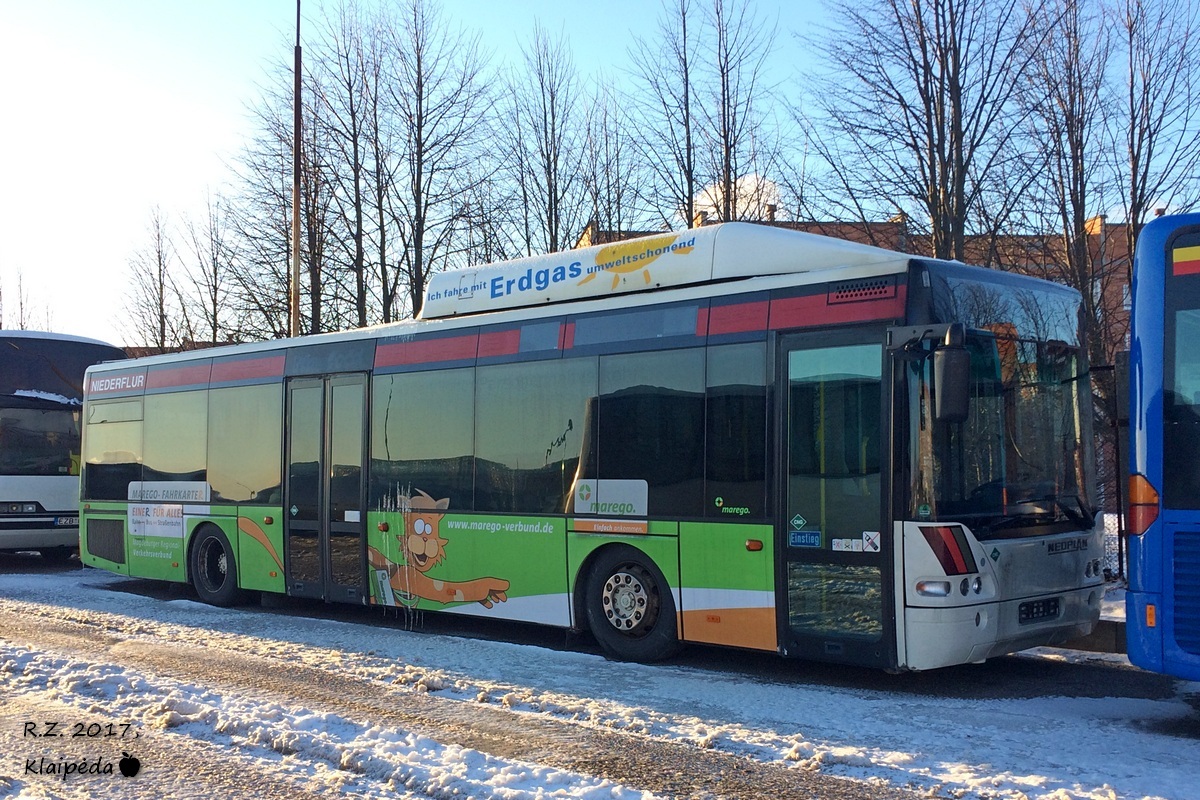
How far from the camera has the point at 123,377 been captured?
16.3 m

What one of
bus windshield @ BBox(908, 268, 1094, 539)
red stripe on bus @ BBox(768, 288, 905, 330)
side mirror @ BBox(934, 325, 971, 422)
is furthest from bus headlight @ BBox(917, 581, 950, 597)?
red stripe on bus @ BBox(768, 288, 905, 330)

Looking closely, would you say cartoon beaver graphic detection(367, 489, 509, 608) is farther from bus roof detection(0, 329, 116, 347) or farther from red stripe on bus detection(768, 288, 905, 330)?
bus roof detection(0, 329, 116, 347)

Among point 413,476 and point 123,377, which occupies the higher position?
point 123,377

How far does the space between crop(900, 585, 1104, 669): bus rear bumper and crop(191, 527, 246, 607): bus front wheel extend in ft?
30.6

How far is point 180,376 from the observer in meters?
15.2

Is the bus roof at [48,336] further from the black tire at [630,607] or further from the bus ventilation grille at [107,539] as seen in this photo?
the black tire at [630,607]

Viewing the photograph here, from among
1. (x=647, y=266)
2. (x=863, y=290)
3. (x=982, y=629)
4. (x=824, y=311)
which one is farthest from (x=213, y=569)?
(x=982, y=629)

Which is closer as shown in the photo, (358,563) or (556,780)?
(556,780)

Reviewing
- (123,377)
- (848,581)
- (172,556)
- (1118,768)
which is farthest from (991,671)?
(123,377)

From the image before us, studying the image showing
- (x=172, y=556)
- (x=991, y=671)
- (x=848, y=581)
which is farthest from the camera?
(x=172, y=556)

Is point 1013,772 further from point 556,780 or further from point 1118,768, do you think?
point 556,780

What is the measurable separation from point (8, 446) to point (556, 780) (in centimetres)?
1616

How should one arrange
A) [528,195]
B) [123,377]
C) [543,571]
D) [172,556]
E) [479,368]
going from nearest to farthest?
[543,571], [479,368], [172,556], [123,377], [528,195]

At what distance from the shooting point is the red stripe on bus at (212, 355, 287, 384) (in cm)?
1372
